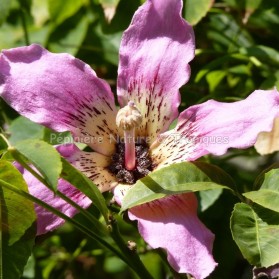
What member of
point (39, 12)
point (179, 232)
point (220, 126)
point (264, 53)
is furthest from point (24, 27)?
point (179, 232)

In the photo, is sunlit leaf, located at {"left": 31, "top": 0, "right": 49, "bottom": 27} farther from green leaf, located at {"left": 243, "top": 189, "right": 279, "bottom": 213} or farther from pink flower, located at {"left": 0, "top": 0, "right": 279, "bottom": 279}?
green leaf, located at {"left": 243, "top": 189, "right": 279, "bottom": 213}

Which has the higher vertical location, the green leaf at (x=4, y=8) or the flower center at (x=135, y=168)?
the green leaf at (x=4, y=8)

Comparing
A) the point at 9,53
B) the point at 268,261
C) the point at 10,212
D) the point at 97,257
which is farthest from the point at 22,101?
the point at 97,257

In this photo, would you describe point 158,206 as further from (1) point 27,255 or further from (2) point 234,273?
(2) point 234,273

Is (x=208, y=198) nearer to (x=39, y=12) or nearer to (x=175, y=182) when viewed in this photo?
(x=175, y=182)

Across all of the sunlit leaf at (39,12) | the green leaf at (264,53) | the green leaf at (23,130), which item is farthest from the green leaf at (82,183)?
the sunlit leaf at (39,12)

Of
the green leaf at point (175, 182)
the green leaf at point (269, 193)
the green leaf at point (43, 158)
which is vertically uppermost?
the green leaf at point (43, 158)

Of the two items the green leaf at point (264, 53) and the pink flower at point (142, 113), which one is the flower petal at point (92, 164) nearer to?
the pink flower at point (142, 113)
